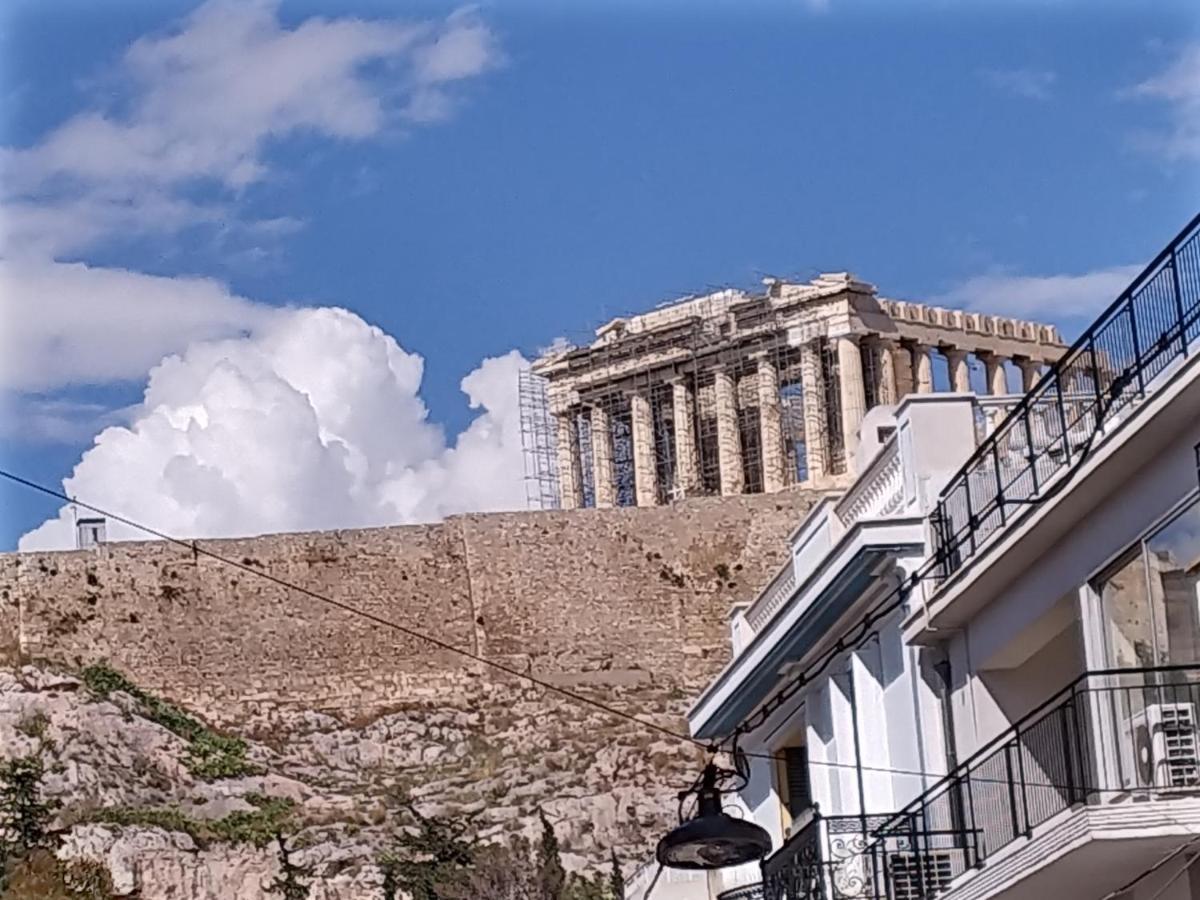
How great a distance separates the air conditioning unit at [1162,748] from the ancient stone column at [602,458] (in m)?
58.3

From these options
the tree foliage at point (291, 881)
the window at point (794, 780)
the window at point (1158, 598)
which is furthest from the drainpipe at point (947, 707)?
the tree foliage at point (291, 881)

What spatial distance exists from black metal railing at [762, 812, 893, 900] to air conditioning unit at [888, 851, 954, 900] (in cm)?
17

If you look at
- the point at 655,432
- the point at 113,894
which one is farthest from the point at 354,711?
the point at 655,432

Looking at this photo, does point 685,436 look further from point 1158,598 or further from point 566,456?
point 1158,598

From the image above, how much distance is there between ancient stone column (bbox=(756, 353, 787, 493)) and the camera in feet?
225

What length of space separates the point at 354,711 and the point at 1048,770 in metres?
43.6

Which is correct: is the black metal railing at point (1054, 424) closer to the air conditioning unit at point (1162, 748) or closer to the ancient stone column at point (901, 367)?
the air conditioning unit at point (1162, 748)

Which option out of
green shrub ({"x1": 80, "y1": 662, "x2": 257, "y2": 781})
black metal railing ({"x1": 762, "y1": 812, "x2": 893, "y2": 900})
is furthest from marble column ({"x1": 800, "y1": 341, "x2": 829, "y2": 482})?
black metal railing ({"x1": 762, "y1": 812, "x2": 893, "y2": 900})

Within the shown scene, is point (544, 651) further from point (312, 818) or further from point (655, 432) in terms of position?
point (655, 432)

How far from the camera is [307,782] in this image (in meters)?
54.7

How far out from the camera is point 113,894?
158ft

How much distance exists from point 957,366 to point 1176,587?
189ft

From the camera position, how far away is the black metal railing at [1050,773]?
44.9 feet

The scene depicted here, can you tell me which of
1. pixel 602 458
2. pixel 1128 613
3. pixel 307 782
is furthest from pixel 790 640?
pixel 602 458
